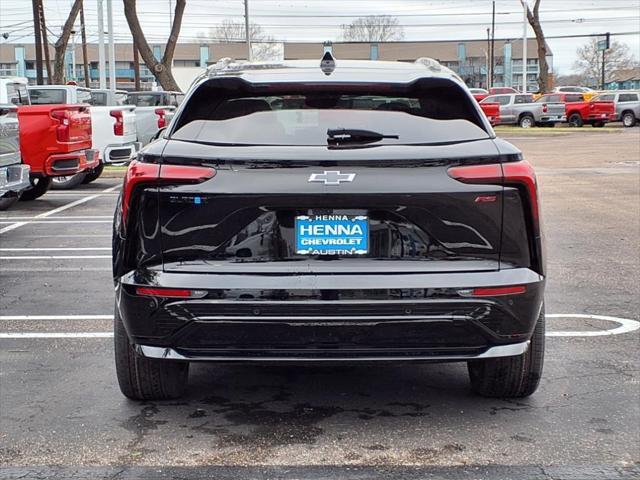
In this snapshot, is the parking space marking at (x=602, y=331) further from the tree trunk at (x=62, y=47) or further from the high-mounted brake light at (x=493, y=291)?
the tree trunk at (x=62, y=47)

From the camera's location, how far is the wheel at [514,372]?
4.50 m

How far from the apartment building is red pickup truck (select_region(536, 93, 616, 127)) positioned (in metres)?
62.6

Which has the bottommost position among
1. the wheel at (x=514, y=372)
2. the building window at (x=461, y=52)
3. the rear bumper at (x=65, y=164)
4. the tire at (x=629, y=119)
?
the tire at (x=629, y=119)

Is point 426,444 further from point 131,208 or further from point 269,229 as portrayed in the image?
point 131,208

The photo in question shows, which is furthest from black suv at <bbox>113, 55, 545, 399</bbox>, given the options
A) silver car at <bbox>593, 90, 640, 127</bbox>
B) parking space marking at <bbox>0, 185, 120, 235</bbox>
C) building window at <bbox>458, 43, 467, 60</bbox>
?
building window at <bbox>458, 43, 467, 60</bbox>

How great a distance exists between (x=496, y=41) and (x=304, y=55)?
1029 inches

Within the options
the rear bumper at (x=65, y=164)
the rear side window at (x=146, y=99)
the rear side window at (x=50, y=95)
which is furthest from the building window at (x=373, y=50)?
the rear bumper at (x=65, y=164)

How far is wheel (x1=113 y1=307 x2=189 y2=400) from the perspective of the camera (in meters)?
4.48

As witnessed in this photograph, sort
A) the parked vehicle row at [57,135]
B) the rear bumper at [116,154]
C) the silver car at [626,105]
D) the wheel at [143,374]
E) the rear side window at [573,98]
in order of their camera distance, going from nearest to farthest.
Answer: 1. the wheel at [143,374]
2. the parked vehicle row at [57,135]
3. the rear bumper at [116,154]
4. the silver car at [626,105]
5. the rear side window at [573,98]

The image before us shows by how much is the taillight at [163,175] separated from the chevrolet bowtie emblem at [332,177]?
0.44 metres

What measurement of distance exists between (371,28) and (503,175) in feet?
366

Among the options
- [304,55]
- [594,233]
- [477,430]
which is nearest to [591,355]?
[477,430]

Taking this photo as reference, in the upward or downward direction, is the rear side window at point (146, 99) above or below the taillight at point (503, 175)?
above

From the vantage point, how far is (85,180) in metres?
17.2
